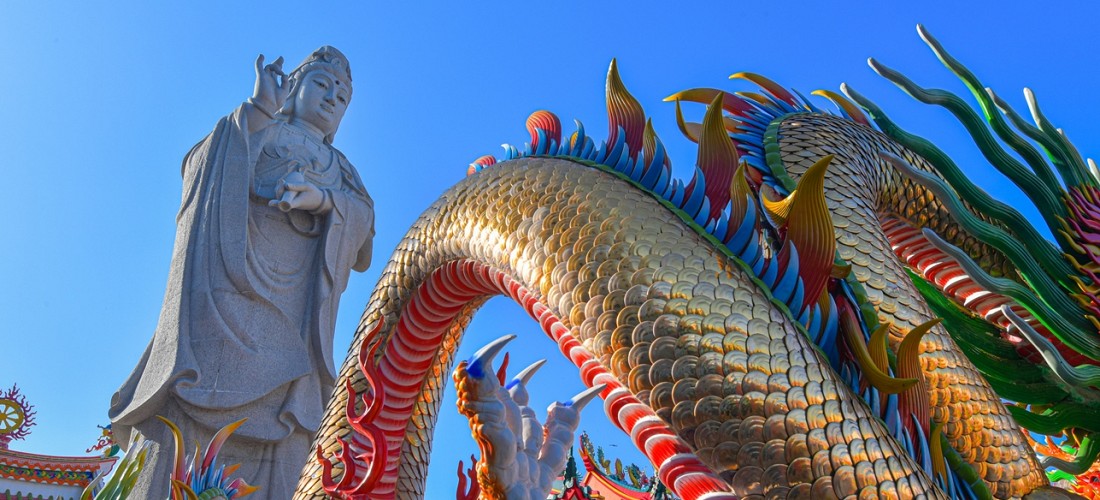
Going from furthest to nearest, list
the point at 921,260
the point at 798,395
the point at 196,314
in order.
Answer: the point at 196,314 < the point at 921,260 < the point at 798,395

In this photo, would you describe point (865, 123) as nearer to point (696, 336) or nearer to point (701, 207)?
point (701, 207)

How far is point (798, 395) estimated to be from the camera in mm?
1390

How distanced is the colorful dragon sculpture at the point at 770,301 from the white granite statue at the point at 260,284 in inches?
153

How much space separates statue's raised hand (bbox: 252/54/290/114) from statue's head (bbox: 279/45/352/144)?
548 millimetres

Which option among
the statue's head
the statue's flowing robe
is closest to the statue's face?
the statue's head

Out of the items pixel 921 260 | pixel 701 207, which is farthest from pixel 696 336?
pixel 921 260

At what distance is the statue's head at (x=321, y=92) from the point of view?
733 cm

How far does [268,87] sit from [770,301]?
228 inches

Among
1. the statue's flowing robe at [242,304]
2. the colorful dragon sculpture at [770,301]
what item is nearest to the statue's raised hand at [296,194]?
the statue's flowing robe at [242,304]

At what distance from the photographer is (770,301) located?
60.9 inches

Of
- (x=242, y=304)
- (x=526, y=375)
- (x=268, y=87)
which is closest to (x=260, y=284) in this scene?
(x=242, y=304)

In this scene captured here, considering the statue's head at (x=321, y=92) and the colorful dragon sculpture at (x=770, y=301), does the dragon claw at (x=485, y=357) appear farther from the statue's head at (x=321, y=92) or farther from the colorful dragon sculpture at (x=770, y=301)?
the statue's head at (x=321, y=92)

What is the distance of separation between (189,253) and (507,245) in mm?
5244

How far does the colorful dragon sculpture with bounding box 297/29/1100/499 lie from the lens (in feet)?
4.63
